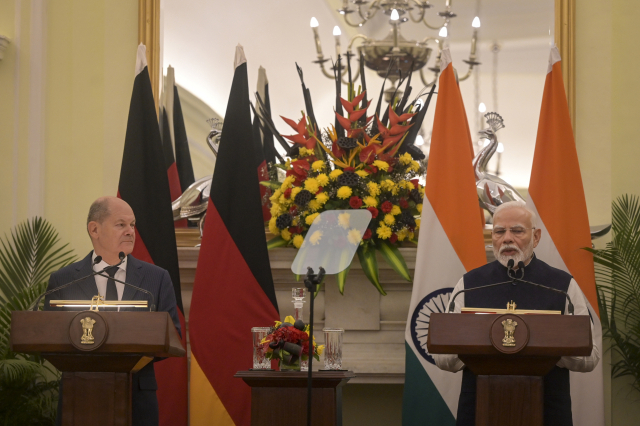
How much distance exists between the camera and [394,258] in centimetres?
424

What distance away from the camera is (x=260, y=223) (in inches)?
165

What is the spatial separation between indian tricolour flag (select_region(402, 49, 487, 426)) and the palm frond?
2.43 feet

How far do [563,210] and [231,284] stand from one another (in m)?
1.82

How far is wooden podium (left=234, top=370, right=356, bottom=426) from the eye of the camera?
335cm

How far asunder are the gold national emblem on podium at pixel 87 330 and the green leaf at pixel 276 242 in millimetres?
1850

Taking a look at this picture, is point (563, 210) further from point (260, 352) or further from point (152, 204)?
point (152, 204)

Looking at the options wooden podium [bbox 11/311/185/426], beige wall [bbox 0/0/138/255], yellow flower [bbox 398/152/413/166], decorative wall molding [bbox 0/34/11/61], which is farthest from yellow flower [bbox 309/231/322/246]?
decorative wall molding [bbox 0/34/11/61]

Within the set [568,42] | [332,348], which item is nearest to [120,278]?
A: [332,348]

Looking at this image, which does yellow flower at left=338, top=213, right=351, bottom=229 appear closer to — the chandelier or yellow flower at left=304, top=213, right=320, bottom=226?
yellow flower at left=304, top=213, right=320, bottom=226

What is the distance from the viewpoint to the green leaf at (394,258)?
4.18m

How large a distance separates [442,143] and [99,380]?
2.25 m

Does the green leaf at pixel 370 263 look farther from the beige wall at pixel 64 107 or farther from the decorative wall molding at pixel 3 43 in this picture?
the decorative wall molding at pixel 3 43

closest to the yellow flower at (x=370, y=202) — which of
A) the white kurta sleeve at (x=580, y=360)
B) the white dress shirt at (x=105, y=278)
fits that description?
the white kurta sleeve at (x=580, y=360)

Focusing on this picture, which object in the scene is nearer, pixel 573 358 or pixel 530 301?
pixel 573 358
